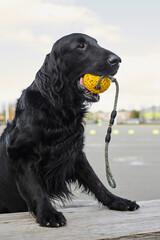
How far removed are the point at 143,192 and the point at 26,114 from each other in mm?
3517

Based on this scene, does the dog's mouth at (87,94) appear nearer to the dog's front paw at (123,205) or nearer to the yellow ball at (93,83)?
the yellow ball at (93,83)

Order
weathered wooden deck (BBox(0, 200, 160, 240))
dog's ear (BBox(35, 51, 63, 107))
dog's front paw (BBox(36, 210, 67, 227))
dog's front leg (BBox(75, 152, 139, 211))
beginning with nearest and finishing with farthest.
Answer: weathered wooden deck (BBox(0, 200, 160, 240)) < dog's front paw (BBox(36, 210, 67, 227)) < dog's ear (BBox(35, 51, 63, 107)) < dog's front leg (BBox(75, 152, 139, 211))

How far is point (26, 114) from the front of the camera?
2227 mm

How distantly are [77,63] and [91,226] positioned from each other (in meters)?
1.11

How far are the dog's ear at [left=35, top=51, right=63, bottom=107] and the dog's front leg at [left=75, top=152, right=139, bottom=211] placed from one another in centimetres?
50

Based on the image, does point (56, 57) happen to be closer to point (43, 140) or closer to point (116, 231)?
point (43, 140)

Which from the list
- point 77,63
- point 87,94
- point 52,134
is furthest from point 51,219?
point 77,63

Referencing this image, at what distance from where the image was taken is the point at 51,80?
2.31m

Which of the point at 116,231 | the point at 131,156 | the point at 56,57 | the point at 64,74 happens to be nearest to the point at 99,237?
the point at 116,231

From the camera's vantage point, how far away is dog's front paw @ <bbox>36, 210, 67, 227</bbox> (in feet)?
6.47

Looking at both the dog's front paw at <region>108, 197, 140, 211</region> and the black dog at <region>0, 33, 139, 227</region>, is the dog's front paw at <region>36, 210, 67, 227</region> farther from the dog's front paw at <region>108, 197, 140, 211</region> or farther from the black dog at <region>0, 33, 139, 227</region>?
the dog's front paw at <region>108, 197, 140, 211</region>

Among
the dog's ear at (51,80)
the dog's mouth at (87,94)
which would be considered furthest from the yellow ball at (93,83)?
the dog's ear at (51,80)

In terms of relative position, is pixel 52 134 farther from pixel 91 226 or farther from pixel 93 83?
pixel 91 226

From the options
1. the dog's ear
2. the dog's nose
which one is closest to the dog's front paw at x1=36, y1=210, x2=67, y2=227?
the dog's ear
